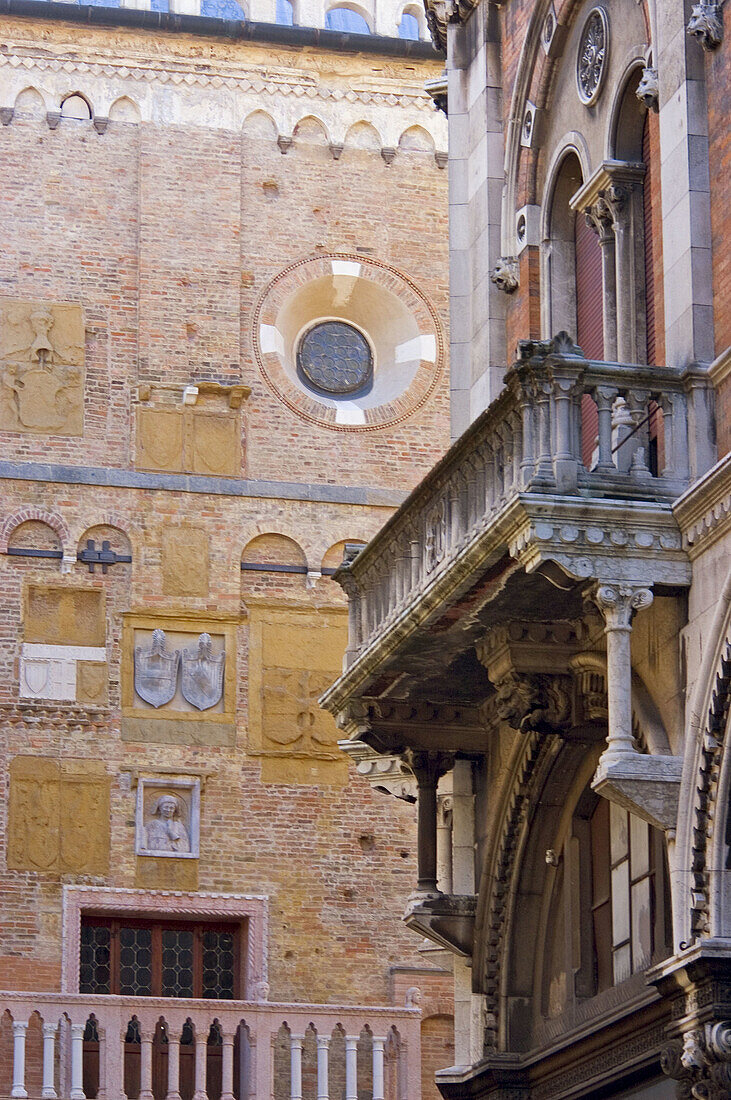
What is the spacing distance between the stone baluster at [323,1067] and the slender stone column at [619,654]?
966 centimetres

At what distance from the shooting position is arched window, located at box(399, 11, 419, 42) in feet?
81.6

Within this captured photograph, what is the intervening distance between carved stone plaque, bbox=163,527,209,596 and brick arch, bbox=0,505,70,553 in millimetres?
988

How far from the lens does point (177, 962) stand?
21.6m

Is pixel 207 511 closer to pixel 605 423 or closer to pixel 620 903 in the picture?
pixel 620 903

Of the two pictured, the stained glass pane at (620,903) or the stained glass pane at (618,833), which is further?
the stained glass pane at (618,833)

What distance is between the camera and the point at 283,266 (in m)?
23.6

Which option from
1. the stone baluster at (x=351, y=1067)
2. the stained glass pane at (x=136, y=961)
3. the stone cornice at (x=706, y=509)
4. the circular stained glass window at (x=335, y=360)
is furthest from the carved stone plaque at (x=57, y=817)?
the stone cornice at (x=706, y=509)

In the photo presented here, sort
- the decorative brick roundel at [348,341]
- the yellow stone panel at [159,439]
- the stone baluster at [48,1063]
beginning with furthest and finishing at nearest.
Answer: the decorative brick roundel at [348,341] → the yellow stone panel at [159,439] → the stone baluster at [48,1063]

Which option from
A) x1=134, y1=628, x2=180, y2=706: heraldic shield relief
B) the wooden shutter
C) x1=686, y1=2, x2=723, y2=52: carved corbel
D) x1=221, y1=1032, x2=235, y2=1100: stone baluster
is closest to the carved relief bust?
x1=134, y1=628, x2=180, y2=706: heraldic shield relief

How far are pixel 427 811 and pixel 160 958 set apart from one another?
26.4ft

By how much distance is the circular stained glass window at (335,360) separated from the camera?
934 inches

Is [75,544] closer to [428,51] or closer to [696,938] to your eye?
[428,51]

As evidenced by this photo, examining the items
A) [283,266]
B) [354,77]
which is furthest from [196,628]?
[354,77]

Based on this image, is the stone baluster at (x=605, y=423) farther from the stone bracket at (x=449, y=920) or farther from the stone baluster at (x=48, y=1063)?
the stone baluster at (x=48, y=1063)
